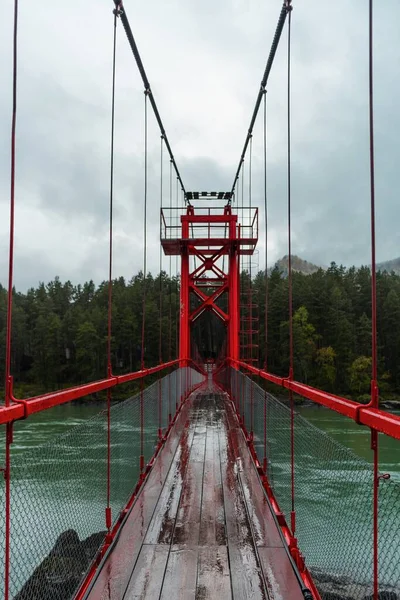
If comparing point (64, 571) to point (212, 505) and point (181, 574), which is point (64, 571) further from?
point (212, 505)

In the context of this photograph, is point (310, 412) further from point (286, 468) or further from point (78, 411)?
point (286, 468)

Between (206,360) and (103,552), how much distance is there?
26452 mm

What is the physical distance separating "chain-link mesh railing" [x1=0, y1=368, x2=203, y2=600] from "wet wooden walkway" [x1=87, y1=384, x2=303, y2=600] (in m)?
0.16

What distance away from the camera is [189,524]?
2.87m

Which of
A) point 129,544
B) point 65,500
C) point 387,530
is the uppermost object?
point 65,500

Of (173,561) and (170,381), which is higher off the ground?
(170,381)

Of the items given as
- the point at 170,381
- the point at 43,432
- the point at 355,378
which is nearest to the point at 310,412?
the point at 355,378

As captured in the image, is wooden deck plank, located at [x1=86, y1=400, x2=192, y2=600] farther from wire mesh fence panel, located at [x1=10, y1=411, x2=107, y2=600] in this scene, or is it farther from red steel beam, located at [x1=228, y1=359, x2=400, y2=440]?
red steel beam, located at [x1=228, y1=359, x2=400, y2=440]

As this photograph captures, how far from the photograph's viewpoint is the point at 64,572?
240cm

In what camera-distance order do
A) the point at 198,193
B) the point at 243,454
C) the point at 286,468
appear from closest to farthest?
the point at 286,468, the point at 243,454, the point at 198,193

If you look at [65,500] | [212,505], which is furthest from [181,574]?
[212,505]

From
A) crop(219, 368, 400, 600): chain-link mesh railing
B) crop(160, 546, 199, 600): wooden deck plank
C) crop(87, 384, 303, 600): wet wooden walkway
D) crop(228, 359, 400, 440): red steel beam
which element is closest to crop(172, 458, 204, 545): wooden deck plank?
crop(87, 384, 303, 600): wet wooden walkway

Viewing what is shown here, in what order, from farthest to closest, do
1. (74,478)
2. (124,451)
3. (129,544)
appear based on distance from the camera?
(124,451) → (74,478) → (129,544)

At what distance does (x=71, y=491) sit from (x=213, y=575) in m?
A: 0.87
